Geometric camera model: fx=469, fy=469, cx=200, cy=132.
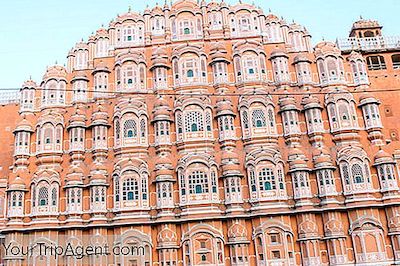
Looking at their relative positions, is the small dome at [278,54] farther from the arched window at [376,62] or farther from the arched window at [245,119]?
the arched window at [376,62]

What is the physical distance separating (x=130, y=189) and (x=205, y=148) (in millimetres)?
5771

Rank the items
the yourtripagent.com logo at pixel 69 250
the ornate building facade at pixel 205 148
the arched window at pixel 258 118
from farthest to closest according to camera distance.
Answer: the arched window at pixel 258 118
the yourtripagent.com logo at pixel 69 250
the ornate building facade at pixel 205 148

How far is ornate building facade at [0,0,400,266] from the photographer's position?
97.7ft

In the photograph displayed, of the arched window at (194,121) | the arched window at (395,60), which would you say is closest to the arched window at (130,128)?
the arched window at (194,121)

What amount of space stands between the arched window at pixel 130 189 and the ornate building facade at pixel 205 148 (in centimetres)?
7

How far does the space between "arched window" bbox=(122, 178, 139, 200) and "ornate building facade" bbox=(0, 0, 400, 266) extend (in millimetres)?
67

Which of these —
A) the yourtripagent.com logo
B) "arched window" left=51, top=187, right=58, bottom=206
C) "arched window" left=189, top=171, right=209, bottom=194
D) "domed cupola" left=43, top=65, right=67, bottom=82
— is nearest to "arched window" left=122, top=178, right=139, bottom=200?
the yourtripagent.com logo

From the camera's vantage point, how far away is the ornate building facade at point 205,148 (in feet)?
97.7

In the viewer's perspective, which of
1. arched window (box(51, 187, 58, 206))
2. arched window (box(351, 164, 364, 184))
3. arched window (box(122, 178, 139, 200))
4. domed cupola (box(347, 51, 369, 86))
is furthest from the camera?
domed cupola (box(347, 51, 369, 86))

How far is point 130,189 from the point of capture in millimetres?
31141

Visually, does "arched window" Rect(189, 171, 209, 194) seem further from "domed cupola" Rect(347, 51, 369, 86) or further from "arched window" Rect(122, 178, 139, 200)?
"domed cupola" Rect(347, 51, 369, 86)

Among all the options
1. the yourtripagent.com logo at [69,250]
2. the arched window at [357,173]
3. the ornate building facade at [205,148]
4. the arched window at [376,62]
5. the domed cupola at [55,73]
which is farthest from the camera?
the arched window at [376,62]

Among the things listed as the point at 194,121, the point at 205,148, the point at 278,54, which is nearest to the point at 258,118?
the point at 205,148

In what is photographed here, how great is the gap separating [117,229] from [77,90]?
1109 cm
